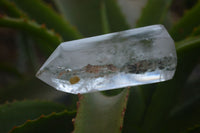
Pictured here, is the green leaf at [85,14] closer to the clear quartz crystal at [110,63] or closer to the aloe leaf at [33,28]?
the aloe leaf at [33,28]

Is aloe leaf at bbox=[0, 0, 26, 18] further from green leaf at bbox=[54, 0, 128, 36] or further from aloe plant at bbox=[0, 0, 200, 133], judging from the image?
green leaf at bbox=[54, 0, 128, 36]

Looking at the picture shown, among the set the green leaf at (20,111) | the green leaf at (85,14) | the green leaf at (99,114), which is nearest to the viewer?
the green leaf at (99,114)

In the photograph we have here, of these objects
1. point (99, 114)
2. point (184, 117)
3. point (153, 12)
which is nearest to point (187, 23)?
point (153, 12)

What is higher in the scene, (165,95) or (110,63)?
(110,63)

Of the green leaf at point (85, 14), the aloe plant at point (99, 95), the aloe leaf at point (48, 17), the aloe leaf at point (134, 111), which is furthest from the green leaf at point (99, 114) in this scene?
the green leaf at point (85, 14)

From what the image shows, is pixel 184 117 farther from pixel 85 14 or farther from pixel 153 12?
pixel 85 14

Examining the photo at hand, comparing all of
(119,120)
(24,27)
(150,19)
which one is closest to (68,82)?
(119,120)
